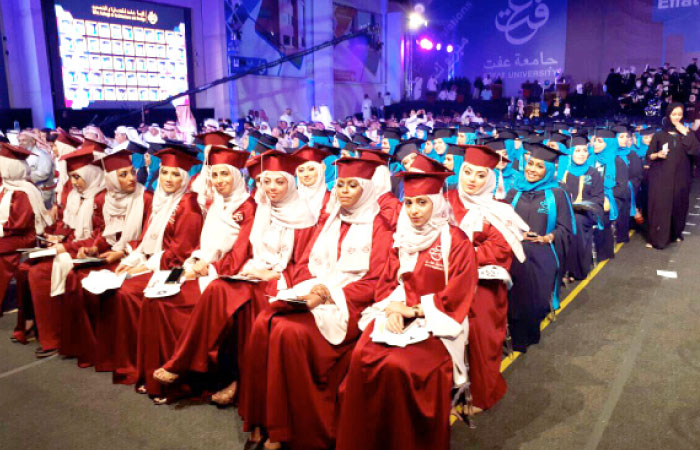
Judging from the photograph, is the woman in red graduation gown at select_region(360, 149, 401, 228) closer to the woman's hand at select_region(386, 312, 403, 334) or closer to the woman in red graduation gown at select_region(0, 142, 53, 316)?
the woman's hand at select_region(386, 312, 403, 334)

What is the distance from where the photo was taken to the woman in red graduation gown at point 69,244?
13.6 ft

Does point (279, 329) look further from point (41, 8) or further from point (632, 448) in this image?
point (41, 8)

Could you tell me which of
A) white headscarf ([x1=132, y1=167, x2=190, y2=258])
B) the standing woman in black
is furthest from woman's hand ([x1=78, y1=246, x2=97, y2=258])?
the standing woman in black

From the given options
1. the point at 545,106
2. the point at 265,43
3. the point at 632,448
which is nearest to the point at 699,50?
the point at 545,106

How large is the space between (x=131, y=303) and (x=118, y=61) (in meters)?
13.2

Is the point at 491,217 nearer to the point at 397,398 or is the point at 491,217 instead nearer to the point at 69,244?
the point at 397,398

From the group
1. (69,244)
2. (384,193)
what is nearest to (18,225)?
(69,244)

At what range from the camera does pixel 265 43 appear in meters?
19.3

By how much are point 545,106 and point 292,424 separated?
17.8 meters

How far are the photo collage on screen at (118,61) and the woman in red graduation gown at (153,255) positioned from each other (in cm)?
1203

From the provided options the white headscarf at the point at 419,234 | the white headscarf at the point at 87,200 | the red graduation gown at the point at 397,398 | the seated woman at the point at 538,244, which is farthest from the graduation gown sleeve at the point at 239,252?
the seated woman at the point at 538,244

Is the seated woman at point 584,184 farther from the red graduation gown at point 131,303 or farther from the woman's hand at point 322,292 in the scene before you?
the red graduation gown at point 131,303

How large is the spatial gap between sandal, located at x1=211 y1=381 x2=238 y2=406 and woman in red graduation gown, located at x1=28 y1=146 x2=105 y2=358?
5.44ft

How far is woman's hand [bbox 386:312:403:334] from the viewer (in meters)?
2.62
